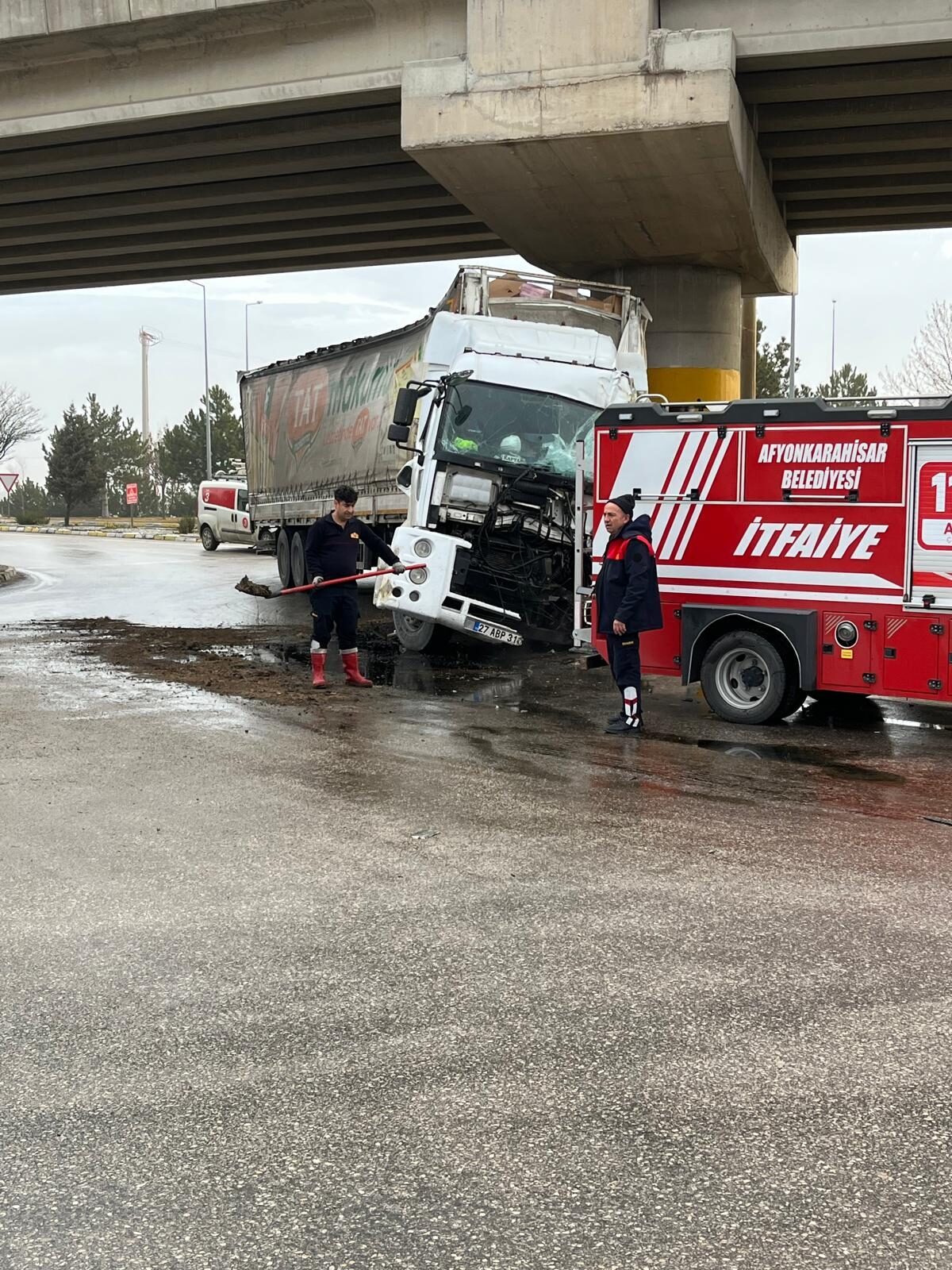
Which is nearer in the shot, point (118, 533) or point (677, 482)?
point (677, 482)

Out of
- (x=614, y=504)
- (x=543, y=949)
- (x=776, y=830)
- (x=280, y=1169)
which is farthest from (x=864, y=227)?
(x=280, y=1169)

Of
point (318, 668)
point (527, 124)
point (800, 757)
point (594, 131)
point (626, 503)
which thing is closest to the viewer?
point (800, 757)

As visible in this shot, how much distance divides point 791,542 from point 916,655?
132 cm

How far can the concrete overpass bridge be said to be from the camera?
1700 cm

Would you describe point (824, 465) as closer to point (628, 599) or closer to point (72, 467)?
point (628, 599)

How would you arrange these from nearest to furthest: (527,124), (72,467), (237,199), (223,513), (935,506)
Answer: (935,506), (527,124), (237,199), (223,513), (72,467)

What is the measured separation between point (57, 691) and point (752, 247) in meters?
14.5

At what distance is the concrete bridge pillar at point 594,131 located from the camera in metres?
16.9

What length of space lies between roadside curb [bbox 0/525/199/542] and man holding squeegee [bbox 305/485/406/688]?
37.8 meters

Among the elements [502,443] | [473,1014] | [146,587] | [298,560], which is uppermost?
[502,443]

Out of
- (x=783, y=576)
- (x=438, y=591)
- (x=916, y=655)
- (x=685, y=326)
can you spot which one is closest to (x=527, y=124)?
(x=685, y=326)

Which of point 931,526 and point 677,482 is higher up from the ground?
point 677,482

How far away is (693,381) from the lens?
2250cm

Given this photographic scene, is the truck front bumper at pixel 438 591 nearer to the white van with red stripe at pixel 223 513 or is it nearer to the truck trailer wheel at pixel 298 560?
the truck trailer wheel at pixel 298 560
